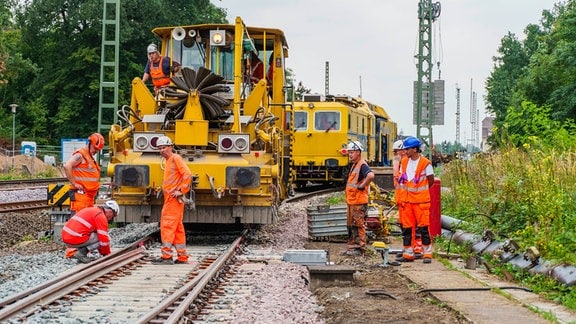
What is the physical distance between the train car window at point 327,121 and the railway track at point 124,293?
576 inches

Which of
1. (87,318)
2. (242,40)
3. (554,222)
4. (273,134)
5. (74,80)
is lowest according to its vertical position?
(87,318)

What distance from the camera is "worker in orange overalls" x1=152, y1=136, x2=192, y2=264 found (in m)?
10.5

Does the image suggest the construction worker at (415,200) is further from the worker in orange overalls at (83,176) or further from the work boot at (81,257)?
the worker in orange overalls at (83,176)

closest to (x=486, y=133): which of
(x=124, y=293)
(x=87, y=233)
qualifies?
(x=87, y=233)

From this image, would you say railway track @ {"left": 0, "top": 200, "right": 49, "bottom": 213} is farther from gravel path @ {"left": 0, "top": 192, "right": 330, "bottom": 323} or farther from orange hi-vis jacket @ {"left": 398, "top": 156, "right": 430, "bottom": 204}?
orange hi-vis jacket @ {"left": 398, "top": 156, "right": 430, "bottom": 204}

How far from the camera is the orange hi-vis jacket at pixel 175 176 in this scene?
35.2ft

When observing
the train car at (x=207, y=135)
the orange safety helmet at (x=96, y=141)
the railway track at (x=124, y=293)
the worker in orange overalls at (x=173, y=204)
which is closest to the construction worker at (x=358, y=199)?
the train car at (x=207, y=135)

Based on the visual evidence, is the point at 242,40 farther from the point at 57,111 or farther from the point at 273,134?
the point at 57,111

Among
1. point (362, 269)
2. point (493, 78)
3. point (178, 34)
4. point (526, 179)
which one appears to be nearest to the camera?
point (362, 269)

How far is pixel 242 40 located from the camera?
13.0m

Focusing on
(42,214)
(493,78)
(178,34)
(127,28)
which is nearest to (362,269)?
(178,34)

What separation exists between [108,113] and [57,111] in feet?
14.3

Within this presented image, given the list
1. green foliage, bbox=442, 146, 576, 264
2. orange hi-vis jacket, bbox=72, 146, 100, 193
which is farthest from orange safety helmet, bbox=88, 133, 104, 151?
green foliage, bbox=442, 146, 576, 264

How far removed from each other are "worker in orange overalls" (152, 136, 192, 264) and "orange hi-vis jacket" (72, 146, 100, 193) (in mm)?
1617
